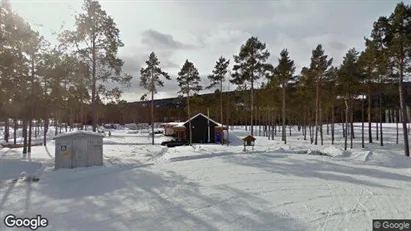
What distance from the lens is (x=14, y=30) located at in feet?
64.2

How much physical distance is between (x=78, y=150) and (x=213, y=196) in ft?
34.5

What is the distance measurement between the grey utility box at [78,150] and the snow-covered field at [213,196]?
101 centimetres

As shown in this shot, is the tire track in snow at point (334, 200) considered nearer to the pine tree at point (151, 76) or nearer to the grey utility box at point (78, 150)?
the grey utility box at point (78, 150)

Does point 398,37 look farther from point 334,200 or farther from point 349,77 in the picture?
point 334,200

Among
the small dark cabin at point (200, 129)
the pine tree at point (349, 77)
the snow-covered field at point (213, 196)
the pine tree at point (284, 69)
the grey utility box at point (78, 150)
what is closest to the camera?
the snow-covered field at point (213, 196)

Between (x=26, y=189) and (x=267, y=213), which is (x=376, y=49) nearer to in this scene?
(x=267, y=213)

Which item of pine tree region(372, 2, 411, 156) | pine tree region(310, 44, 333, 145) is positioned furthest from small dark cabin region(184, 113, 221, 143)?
pine tree region(372, 2, 411, 156)

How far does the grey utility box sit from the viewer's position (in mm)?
16406

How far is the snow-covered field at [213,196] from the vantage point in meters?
7.08

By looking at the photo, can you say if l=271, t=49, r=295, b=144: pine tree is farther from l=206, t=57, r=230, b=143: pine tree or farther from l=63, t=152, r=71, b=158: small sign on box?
l=63, t=152, r=71, b=158: small sign on box

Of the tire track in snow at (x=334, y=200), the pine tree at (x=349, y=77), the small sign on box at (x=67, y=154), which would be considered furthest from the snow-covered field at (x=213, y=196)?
the pine tree at (x=349, y=77)

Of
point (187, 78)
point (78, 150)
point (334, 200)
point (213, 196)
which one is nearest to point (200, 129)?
point (187, 78)

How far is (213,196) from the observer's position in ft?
31.1

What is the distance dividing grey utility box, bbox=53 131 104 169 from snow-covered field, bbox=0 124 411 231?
101 cm
